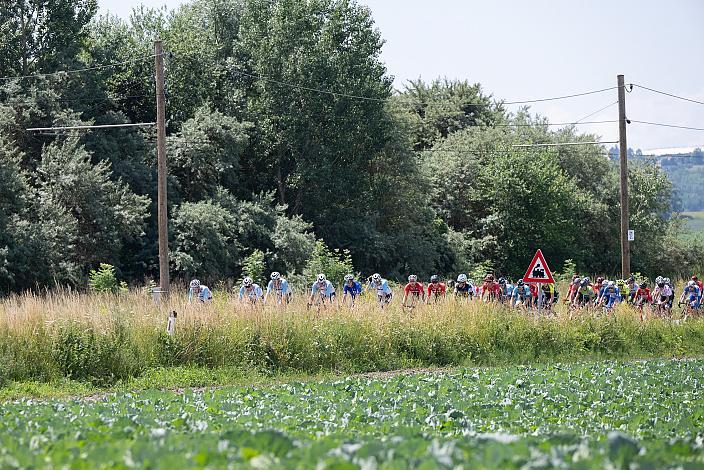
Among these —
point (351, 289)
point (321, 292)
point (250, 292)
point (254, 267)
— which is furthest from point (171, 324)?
point (254, 267)

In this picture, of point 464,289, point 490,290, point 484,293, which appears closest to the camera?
point 490,290

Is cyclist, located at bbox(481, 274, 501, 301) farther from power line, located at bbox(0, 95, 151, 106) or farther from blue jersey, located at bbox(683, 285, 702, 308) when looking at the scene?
power line, located at bbox(0, 95, 151, 106)

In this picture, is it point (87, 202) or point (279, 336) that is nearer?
point (279, 336)

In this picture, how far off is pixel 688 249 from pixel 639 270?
18.1ft

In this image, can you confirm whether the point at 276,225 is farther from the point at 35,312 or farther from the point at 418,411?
the point at 418,411

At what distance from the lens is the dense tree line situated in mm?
37812

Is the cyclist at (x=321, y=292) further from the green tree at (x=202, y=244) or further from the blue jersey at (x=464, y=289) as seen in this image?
the green tree at (x=202, y=244)

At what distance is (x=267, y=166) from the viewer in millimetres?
52094

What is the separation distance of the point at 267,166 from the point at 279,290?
27636mm

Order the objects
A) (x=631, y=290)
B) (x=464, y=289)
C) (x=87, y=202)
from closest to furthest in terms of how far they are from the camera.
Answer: (x=464, y=289), (x=631, y=290), (x=87, y=202)

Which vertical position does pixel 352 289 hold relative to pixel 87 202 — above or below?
below

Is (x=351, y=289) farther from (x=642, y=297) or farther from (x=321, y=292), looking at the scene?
(x=642, y=297)

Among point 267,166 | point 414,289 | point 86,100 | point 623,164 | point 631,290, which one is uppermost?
point 86,100

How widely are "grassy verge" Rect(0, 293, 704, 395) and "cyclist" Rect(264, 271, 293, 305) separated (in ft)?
2.19
